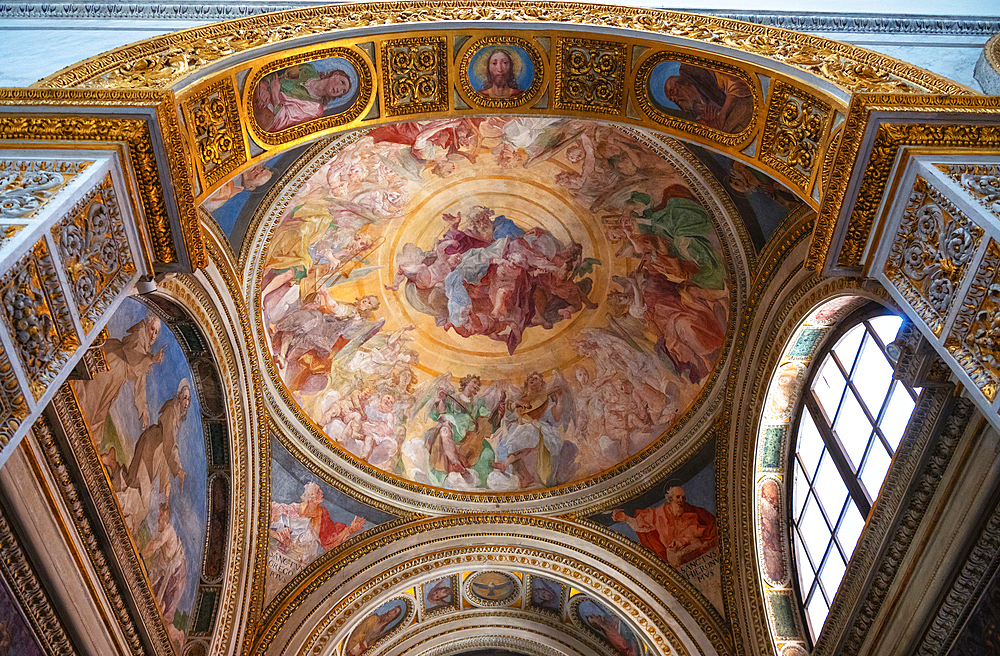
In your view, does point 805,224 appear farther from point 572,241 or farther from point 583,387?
point 583,387

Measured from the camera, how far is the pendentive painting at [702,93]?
23.5 ft

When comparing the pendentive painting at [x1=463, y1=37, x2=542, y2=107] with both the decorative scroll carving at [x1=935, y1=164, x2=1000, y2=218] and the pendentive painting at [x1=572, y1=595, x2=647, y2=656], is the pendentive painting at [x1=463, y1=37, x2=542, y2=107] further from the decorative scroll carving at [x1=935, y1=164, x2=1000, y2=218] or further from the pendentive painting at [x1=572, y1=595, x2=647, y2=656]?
the pendentive painting at [x1=572, y1=595, x2=647, y2=656]

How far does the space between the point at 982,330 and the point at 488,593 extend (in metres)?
11.7

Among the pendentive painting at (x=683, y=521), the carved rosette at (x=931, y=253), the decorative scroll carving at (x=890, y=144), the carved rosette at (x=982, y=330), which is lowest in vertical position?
the pendentive painting at (x=683, y=521)

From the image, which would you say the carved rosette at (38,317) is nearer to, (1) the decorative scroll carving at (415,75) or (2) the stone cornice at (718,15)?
(1) the decorative scroll carving at (415,75)

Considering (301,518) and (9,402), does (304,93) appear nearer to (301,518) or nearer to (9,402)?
(9,402)

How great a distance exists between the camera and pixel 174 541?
33.3 feet

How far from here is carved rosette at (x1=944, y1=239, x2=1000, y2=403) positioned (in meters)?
4.61

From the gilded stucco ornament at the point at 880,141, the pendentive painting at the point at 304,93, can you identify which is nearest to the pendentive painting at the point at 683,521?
the gilded stucco ornament at the point at 880,141

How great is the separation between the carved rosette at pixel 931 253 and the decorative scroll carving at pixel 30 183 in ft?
19.0

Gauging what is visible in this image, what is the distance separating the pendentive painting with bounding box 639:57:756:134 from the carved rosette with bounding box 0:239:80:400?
558 cm

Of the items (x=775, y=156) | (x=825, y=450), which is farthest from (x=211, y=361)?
(x=825, y=450)

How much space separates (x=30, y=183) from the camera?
5.02 meters

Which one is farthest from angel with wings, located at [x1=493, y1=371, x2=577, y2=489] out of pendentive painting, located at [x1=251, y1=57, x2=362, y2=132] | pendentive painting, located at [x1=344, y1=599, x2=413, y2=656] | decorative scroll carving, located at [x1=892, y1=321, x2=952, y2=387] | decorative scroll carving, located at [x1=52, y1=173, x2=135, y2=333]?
decorative scroll carving, located at [x1=52, y1=173, x2=135, y2=333]
